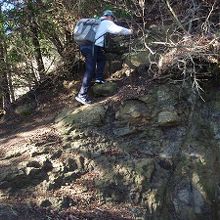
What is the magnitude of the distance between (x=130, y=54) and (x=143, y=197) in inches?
A: 122

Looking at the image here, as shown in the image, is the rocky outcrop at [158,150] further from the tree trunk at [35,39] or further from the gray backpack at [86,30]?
the tree trunk at [35,39]

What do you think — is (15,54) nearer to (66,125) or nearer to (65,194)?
(66,125)

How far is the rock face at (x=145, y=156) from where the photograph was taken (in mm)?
7441

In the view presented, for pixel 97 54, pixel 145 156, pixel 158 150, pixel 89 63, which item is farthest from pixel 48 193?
pixel 97 54

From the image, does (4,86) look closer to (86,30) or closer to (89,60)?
(89,60)

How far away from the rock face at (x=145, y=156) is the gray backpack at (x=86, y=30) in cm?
126

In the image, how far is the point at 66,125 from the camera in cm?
828

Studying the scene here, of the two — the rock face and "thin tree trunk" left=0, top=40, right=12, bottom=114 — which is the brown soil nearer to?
the rock face

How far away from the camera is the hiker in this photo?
26.2 feet

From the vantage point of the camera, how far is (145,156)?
7.88 m

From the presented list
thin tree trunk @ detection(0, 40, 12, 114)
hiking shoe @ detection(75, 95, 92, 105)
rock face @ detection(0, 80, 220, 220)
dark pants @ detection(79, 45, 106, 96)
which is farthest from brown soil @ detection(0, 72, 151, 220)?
dark pants @ detection(79, 45, 106, 96)

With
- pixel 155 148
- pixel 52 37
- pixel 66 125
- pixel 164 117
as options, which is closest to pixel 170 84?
pixel 164 117

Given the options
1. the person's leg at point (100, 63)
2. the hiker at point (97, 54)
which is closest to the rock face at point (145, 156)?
the hiker at point (97, 54)

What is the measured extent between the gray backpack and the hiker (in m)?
0.11
